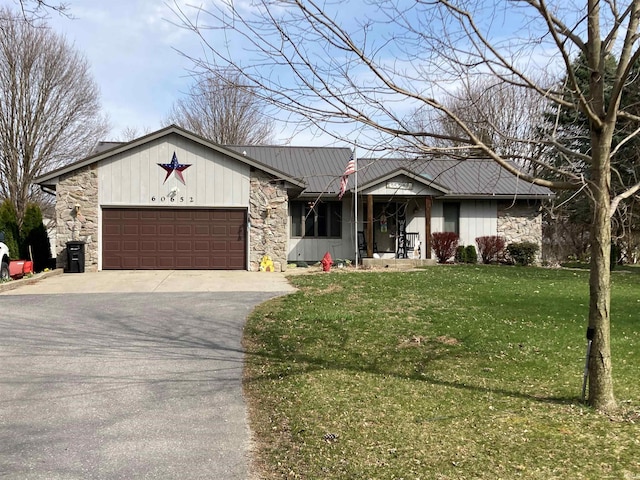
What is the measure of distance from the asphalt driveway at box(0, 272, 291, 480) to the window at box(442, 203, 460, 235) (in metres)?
13.3

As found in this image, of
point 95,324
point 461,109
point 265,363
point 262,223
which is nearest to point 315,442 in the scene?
point 265,363


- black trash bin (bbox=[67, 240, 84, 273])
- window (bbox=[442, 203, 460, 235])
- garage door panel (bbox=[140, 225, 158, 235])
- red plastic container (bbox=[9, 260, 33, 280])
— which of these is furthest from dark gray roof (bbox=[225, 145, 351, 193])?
red plastic container (bbox=[9, 260, 33, 280])

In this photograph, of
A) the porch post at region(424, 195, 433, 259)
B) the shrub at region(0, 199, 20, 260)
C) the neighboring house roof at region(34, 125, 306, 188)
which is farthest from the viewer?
the porch post at region(424, 195, 433, 259)

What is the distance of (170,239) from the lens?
18.6 m

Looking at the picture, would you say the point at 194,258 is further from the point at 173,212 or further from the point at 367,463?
the point at 367,463

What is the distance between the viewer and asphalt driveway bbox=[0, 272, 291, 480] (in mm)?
4113

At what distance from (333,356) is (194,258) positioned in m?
12.2

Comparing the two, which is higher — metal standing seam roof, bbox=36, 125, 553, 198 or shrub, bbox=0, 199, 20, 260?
metal standing seam roof, bbox=36, 125, 553, 198

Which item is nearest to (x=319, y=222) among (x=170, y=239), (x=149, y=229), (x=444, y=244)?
(x=444, y=244)

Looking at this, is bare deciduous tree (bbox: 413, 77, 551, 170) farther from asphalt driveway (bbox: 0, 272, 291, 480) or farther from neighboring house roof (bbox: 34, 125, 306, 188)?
neighboring house roof (bbox: 34, 125, 306, 188)

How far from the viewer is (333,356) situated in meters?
7.25

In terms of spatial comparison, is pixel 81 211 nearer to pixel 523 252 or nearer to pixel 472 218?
pixel 472 218

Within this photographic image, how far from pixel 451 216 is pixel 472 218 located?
33.5 inches

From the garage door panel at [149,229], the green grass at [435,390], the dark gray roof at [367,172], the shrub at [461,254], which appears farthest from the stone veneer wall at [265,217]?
the shrub at [461,254]
